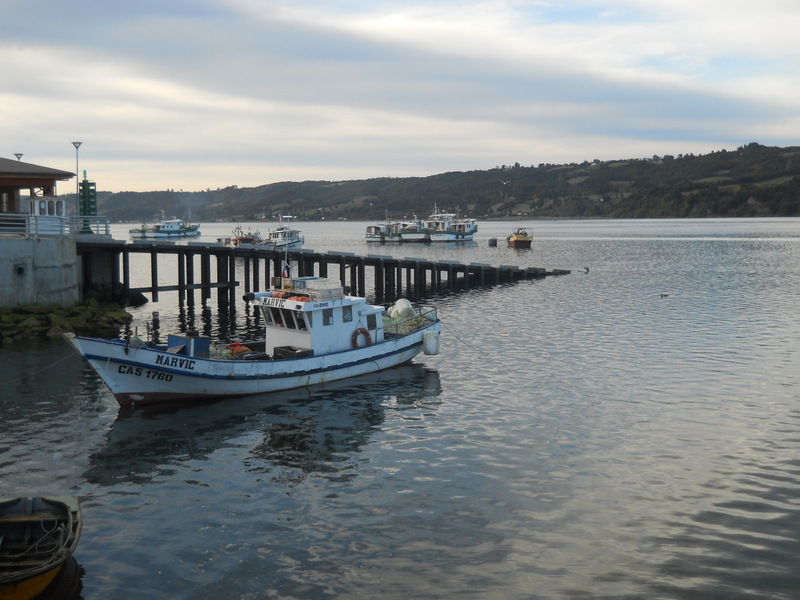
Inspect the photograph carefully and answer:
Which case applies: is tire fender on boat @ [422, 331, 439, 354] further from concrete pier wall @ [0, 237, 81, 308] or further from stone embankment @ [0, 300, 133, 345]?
concrete pier wall @ [0, 237, 81, 308]

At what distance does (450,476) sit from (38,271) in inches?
1262

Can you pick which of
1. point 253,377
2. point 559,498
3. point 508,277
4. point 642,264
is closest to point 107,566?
point 559,498

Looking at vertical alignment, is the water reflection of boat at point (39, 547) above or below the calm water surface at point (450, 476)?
above

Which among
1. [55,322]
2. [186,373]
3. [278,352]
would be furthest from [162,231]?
[186,373]

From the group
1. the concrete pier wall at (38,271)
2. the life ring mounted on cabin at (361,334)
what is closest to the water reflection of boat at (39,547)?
the life ring mounted on cabin at (361,334)

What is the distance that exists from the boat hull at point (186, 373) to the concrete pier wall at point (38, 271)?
61.8 ft

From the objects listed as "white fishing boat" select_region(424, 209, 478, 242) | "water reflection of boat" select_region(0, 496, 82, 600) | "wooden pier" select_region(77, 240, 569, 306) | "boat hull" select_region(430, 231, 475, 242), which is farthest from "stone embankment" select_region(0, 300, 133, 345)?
"white fishing boat" select_region(424, 209, 478, 242)

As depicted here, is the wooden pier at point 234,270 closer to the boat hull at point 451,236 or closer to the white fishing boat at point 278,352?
the white fishing boat at point 278,352

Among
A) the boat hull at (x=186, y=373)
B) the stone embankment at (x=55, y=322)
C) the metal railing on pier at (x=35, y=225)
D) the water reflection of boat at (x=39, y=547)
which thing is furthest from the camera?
the metal railing on pier at (x=35, y=225)

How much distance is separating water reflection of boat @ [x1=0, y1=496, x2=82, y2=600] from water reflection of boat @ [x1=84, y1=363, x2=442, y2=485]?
206 inches

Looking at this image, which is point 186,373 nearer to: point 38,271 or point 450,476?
point 450,476

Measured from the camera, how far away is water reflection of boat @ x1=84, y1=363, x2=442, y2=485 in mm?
22156

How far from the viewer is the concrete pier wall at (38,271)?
41.7 meters

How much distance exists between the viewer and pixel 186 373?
27578 millimetres
